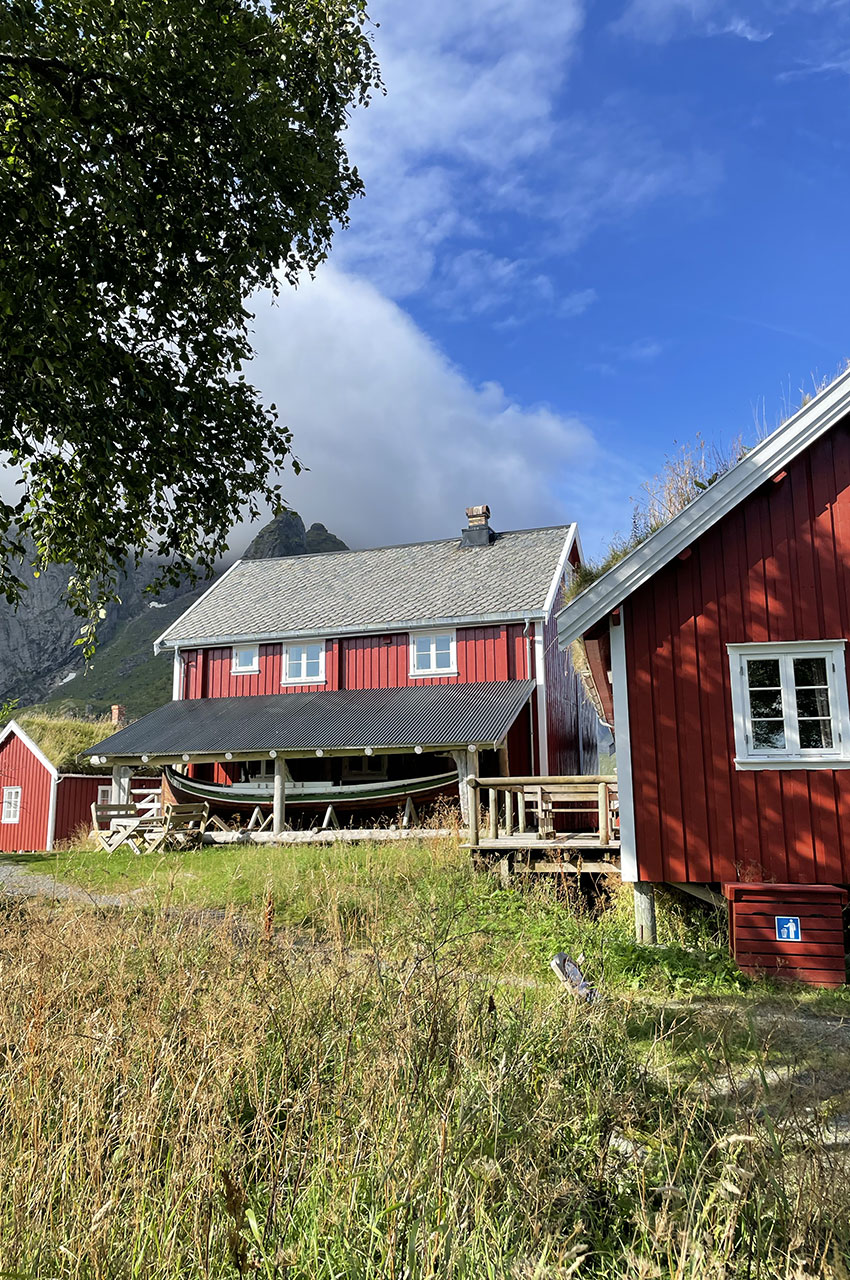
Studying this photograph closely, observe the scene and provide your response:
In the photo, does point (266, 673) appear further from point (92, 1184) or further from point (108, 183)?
point (92, 1184)

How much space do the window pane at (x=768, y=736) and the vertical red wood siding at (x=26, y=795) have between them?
25.3 meters

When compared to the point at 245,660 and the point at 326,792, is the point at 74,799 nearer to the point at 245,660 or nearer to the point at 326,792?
the point at 245,660

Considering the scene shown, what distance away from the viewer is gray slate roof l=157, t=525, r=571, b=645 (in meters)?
24.6

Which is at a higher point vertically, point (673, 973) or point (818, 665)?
point (818, 665)

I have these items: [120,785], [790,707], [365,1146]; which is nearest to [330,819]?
[120,785]

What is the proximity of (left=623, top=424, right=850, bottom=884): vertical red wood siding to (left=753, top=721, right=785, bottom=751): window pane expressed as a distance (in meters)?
0.29

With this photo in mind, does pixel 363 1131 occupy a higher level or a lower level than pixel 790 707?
lower

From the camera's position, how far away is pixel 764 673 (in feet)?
34.1

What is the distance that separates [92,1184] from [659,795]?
8386 millimetres

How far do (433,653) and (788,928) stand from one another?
51.6 ft

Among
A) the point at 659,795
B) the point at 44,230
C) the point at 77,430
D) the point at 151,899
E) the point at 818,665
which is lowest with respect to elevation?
the point at 151,899

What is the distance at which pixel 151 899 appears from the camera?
670 centimetres

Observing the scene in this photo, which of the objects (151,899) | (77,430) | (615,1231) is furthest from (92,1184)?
(77,430)

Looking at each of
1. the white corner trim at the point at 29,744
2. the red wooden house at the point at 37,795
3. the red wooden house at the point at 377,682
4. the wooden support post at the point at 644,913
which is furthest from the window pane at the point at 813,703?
the white corner trim at the point at 29,744
